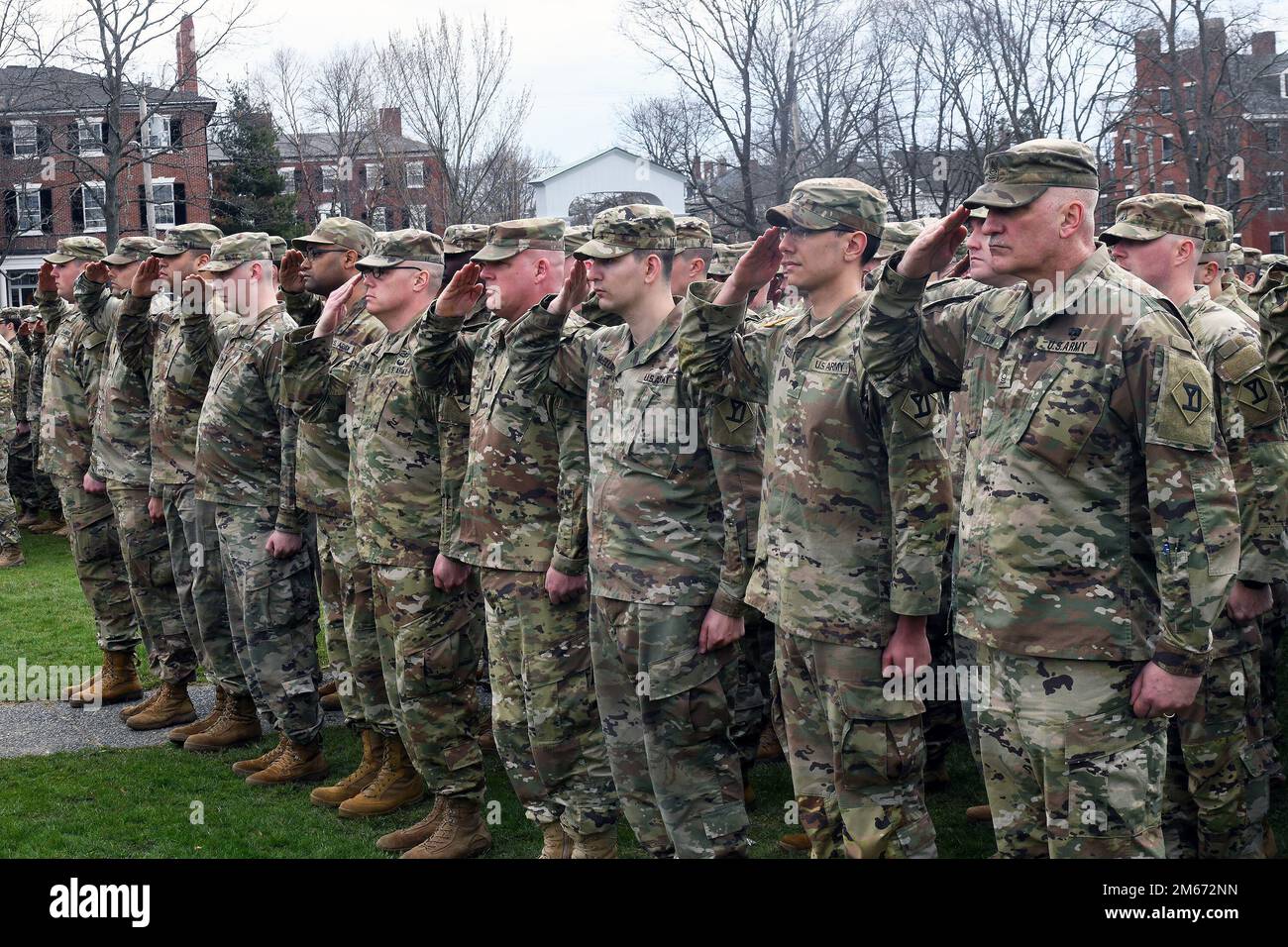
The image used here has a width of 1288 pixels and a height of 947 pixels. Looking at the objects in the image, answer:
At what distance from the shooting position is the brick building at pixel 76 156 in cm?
3516

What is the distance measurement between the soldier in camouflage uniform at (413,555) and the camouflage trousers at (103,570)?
145 inches

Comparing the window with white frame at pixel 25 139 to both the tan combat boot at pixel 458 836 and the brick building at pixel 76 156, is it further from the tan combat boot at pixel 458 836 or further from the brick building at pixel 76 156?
the tan combat boot at pixel 458 836

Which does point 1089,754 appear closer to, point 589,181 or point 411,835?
point 411,835

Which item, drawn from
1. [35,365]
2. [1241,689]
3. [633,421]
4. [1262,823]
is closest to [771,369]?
[633,421]

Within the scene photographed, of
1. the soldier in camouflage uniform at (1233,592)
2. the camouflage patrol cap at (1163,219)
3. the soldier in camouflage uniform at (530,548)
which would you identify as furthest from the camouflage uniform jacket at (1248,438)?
the soldier in camouflage uniform at (530,548)

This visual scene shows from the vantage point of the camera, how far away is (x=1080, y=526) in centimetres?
367

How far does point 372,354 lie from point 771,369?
2.36 metres

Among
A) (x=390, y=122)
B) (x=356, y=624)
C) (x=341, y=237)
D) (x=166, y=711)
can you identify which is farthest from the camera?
(x=390, y=122)

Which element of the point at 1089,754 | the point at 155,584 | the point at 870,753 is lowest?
the point at 870,753

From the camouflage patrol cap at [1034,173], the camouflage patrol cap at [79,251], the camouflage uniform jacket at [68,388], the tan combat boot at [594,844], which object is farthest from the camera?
the camouflage patrol cap at [79,251]

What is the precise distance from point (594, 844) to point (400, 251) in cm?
281

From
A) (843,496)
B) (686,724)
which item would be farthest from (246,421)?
(843,496)

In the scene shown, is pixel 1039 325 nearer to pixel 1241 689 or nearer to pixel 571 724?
pixel 1241 689

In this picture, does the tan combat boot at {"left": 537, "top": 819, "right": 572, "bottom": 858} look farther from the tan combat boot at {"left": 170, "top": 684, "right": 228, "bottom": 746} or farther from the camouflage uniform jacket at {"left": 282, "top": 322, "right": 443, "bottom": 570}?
the tan combat boot at {"left": 170, "top": 684, "right": 228, "bottom": 746}
